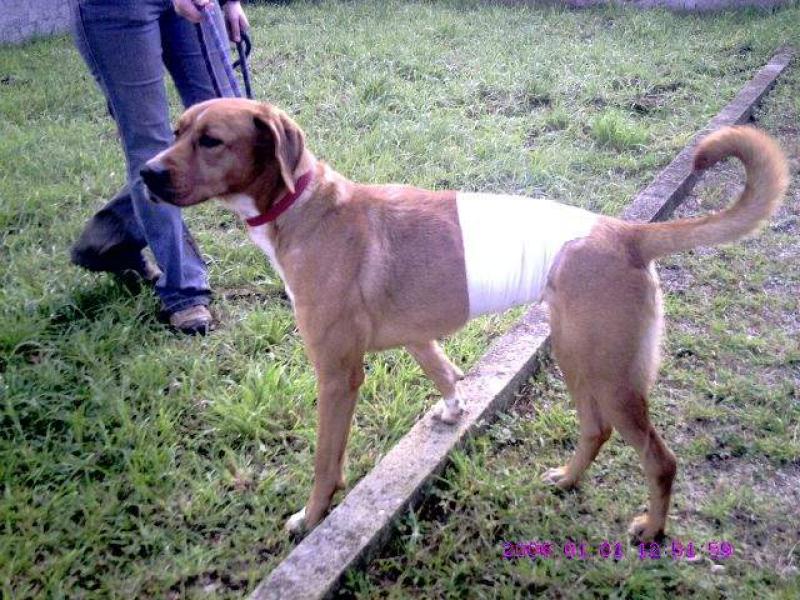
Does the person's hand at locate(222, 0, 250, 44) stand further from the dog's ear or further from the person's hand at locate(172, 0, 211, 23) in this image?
the dog's ear

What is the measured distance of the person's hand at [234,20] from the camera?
3502 millimetres

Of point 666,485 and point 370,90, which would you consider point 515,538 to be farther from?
point 370,90

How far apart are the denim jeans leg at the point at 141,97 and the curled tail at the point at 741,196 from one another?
201 centimetres

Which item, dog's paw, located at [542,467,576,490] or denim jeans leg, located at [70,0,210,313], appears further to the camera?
denim jeans leg, located at [70,0,210,313]

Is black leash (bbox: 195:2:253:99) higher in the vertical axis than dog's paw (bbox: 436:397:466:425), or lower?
higher

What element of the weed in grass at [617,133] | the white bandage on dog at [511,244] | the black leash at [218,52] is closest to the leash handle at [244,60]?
the black leash at [218,52]

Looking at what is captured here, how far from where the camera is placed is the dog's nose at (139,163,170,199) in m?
2.42

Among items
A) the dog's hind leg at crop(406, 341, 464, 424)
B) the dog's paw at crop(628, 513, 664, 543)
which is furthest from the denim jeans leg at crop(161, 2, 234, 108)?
the dog's paw at crop(628, 513, 664, 543)

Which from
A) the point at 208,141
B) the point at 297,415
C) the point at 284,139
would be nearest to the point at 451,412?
the point at 297,415

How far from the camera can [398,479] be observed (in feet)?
8.51

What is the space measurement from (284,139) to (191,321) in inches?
56.7

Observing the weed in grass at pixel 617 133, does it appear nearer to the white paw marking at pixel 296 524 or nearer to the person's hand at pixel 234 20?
the person's hand at pixel 234 20

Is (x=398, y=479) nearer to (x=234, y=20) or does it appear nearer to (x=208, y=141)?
(x=208, y=141)

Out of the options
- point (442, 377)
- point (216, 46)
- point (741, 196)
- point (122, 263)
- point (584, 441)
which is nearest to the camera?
point (741, 196)
